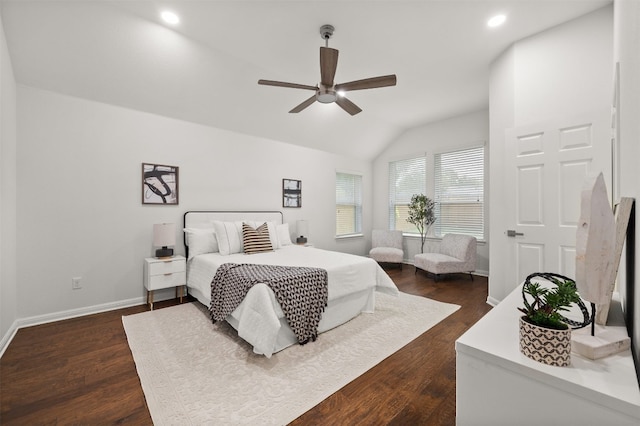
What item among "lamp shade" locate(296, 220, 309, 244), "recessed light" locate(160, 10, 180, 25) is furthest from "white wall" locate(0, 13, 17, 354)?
"lamp shade" locate(296, 220, 309, 244)

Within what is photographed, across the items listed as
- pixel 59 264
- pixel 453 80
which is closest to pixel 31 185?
pixel 59 264

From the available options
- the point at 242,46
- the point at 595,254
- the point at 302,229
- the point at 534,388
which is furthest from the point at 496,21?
the point at 302,229

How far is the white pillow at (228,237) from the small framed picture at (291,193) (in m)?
1.46

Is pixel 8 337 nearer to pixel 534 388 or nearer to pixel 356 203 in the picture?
pixel 534 388

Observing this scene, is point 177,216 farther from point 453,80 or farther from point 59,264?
point 453,80

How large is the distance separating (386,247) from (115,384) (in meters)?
5.10

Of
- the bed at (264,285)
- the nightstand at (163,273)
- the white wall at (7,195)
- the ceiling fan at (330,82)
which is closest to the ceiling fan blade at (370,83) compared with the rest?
the ceiling fan at (330,82)

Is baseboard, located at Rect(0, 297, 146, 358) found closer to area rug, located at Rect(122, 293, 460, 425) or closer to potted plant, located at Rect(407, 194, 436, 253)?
area rug, located at Rect(122, 293, 460, 425)

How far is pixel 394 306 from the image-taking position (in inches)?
136

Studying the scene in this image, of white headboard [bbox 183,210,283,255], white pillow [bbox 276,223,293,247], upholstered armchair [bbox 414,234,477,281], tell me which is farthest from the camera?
upholstered armchair [bbox 414,234,477,281]

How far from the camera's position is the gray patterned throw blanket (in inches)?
93.7

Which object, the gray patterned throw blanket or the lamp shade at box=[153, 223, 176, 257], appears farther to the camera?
the lamp shade at box=[153, 223, 176, 257]

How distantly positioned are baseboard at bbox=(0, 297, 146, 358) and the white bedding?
0.76 m

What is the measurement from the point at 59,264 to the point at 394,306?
3999 mm
